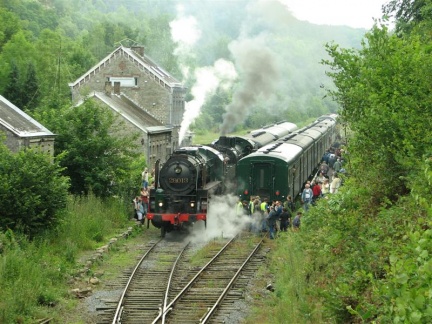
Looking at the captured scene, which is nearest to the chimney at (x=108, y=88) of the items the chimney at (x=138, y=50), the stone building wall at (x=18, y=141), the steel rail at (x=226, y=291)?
the chimney at (x=138, y=50)

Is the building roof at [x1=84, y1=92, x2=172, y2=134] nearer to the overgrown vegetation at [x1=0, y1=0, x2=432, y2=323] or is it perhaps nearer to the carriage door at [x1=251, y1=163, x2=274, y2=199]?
the overgrown vegetation at [x1=0, y1=0, x2=432, y2=323]

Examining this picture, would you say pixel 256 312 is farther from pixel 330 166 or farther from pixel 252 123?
pixel 252 123

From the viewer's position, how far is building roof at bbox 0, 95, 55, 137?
29.5 meters

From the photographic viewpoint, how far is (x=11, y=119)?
30828 mm

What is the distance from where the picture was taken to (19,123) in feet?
101

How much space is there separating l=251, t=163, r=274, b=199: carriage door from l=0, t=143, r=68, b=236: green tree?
7791mm

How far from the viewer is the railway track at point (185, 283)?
14.4 metres

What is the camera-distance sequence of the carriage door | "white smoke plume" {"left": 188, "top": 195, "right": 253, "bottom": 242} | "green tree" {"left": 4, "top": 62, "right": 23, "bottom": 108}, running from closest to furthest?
"white smoke plume" {"left": 188, "top": 195, "right": 253, "bottom": 242}
the carriage door
"green tree" {"left": 4, "top": 62, "right": 23, "bottom": 108}

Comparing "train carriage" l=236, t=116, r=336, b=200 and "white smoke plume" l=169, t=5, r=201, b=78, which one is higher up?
"white smoke plume" l=169, t=5, r=201, b=78

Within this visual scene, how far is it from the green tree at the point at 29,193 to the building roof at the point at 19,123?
8.74m

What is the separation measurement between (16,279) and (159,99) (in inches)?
1454

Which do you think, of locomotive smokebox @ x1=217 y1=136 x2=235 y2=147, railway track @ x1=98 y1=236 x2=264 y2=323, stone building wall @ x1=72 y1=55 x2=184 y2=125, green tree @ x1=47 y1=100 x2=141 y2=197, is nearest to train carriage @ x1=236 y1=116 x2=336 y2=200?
locomotive smokebox @ x1=217 y1=136 x2=235 y2=147

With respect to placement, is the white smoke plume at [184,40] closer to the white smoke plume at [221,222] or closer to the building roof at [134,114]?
the building roof at [134,114]

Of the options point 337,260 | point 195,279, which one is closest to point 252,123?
point 195,279
